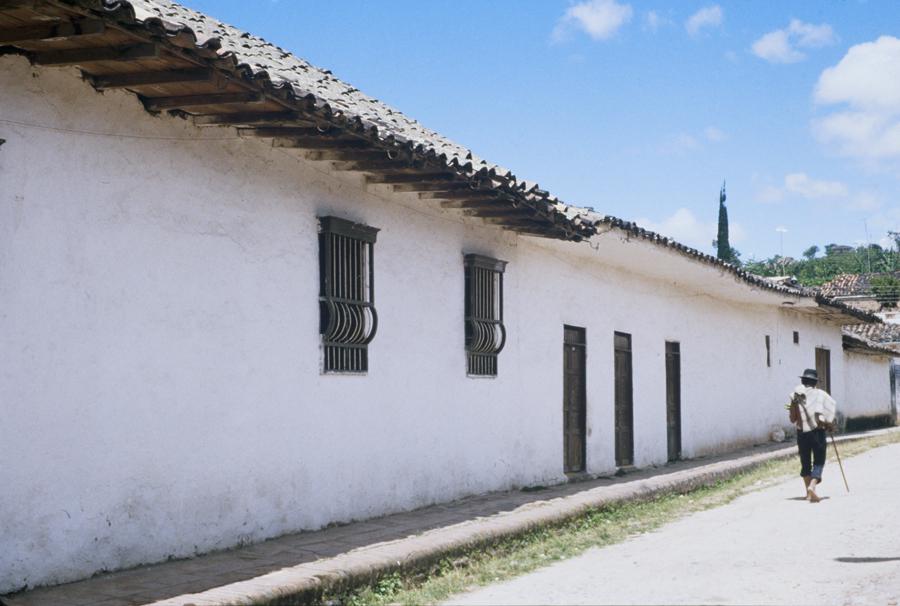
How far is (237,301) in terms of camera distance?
7547mm

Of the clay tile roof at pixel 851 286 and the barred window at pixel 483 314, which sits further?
the clay tile roof at pixel 851 286

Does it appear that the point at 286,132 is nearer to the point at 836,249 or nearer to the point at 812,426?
the point at 812,426

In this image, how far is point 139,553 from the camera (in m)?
6.55

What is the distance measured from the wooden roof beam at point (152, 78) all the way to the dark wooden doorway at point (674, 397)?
472 inches

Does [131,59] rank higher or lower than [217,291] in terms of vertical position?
higher

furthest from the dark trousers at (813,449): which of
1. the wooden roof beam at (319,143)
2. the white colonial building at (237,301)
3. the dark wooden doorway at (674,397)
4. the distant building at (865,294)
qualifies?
the distant building at (865,294)

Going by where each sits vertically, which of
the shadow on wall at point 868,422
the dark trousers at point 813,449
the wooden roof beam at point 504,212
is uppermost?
the wooden roof beam at point 504,212

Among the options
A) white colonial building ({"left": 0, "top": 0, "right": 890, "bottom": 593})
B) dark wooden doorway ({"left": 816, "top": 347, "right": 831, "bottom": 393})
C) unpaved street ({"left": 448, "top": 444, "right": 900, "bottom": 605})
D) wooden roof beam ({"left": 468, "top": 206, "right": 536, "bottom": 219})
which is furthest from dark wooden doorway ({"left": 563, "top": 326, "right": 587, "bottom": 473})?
dark wooden doorway ({"left": 816, "top": 347, "right": 831, "bottom": 393})

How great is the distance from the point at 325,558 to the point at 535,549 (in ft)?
7.06

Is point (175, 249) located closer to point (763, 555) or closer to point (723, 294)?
point (763, 555)

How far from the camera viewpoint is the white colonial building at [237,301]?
5840 mm

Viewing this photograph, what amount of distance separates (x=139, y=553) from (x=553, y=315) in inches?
283

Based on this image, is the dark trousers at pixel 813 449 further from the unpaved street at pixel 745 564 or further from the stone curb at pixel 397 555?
the stone curb at pixel 397 555

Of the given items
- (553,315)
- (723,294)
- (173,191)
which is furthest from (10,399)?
(723,294)
